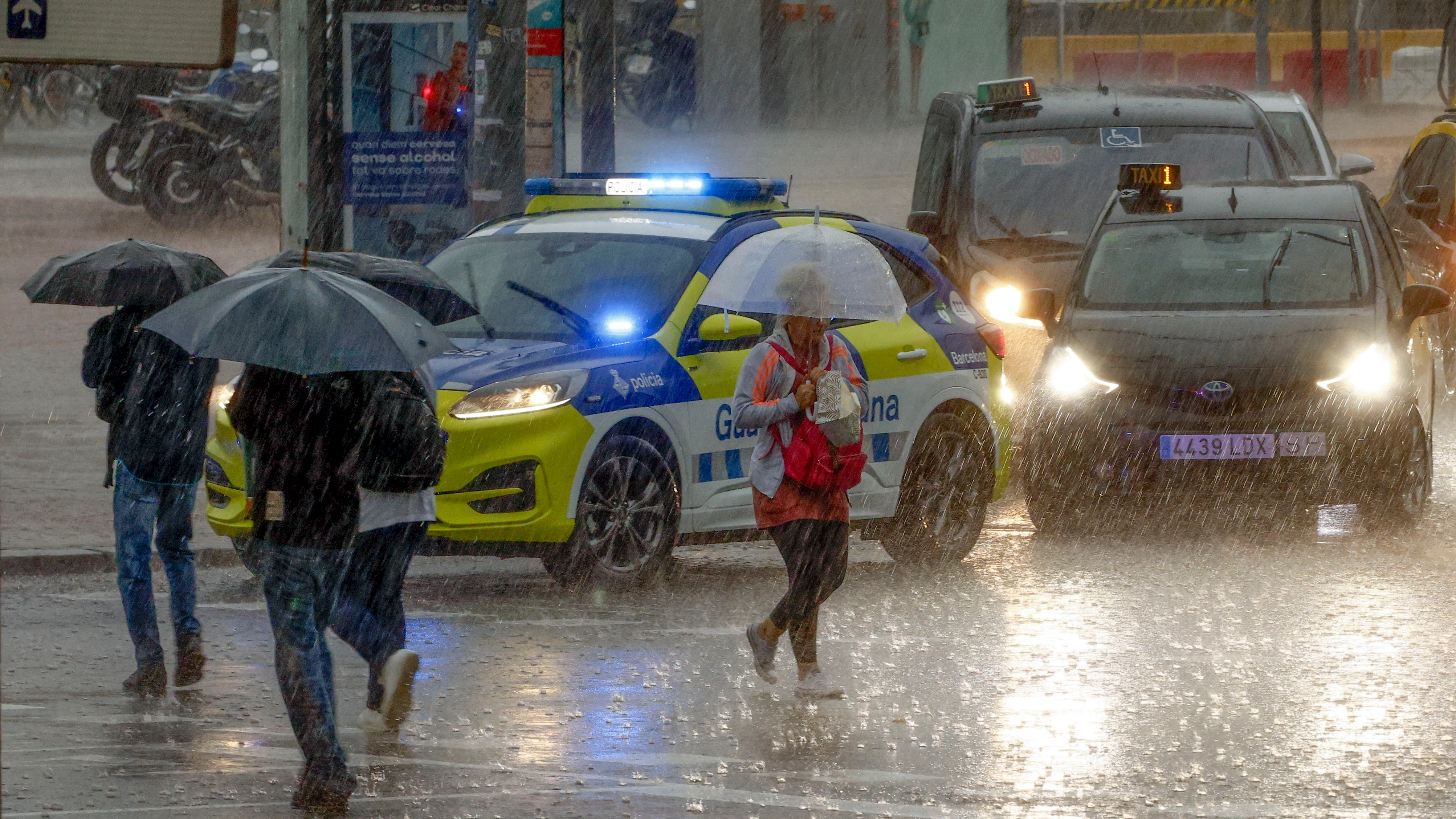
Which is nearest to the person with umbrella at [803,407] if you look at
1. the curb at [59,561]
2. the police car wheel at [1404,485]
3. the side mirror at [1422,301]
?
the curb at [59,561]

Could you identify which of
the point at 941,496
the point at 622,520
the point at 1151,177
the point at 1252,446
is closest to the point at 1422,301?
the point at 1252,446

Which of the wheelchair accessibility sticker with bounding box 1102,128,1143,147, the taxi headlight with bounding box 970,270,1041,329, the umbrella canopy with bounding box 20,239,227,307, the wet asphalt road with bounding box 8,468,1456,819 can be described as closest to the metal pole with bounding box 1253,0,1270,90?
the wheelchair accessibility sticker with bounding box 1102,128,1143,147

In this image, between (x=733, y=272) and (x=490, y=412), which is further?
(x=490, y=412)

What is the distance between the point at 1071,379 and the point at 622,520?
2.76 metres

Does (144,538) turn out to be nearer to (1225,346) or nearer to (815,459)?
(815,459)

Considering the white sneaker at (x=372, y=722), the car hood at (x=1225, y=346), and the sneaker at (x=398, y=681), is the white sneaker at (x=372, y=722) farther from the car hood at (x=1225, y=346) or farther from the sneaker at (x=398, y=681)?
the car hood at (x=1225, y=346)

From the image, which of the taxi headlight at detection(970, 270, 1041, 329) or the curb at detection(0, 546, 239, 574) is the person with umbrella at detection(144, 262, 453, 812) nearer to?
the curb at detection(0, 546, 239, 574)

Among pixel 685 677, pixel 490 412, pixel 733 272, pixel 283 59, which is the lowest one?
pixel 685 677

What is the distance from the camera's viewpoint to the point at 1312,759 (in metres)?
6.74

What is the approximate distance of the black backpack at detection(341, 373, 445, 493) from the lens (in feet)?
20.6

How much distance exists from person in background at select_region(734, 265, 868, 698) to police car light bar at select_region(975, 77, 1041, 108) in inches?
288

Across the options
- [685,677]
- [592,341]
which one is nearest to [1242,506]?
[592,341]

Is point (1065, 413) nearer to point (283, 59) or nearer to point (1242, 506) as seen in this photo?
point (1242, 506)

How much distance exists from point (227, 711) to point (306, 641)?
124cm
